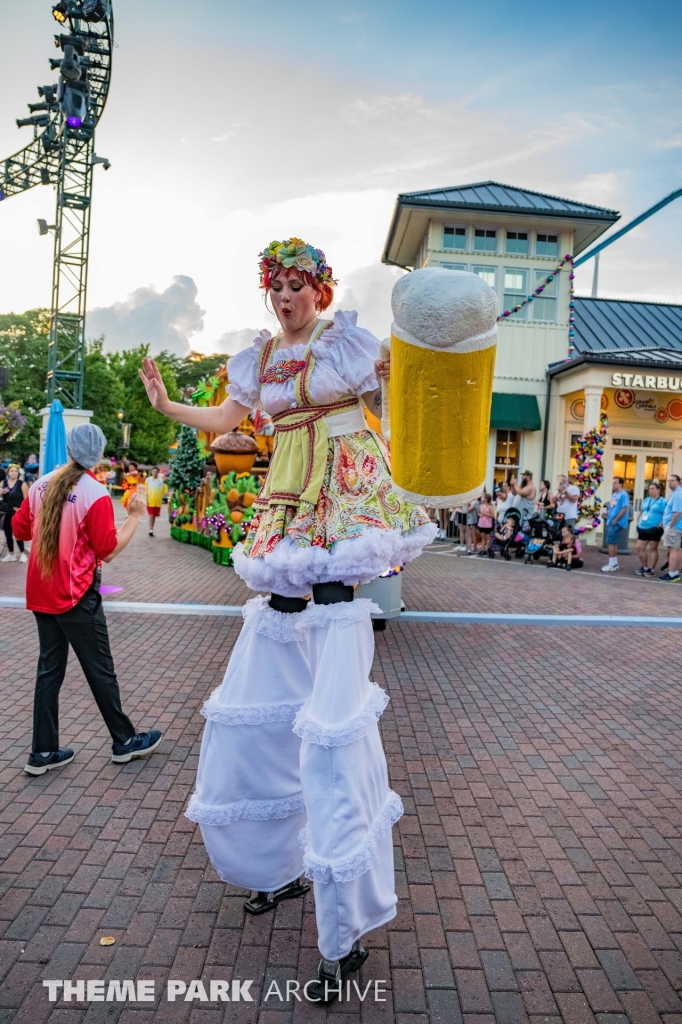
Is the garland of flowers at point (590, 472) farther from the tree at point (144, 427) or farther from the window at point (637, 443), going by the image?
the tree at point (144, 427)

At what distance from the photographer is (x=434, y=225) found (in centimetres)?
1916

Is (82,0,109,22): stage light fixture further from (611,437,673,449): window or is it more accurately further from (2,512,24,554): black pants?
(611,437,673,449): window

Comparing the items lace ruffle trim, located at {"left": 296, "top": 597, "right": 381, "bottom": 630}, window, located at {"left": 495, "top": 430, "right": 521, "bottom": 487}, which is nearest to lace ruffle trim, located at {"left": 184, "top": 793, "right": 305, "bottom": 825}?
lace ruffle trim, located at {"left": 296, "top": 597, "right": 381, "bottom": 630}

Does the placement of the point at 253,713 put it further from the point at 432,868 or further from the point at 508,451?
the point at 508,451

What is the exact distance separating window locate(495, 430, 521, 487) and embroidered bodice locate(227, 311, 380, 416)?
1775 cm

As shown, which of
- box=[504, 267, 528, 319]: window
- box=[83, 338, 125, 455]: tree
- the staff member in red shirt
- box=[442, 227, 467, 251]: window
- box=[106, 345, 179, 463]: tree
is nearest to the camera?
the staff member in red shirt

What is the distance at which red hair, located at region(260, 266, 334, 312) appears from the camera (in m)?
2.43

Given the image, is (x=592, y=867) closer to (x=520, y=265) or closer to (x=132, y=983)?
(x=132, y=983)

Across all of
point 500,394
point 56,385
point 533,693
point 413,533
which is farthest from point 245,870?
point 56,385

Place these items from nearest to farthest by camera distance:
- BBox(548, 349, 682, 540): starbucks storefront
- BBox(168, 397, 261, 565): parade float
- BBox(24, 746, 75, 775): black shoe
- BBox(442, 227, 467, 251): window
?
BBox(24, 746, 75, 775): black shoe < BBox(168, 397, 261, 565): parade float < BBox(548, 349, 682, 540): starbucks storefront < BBox(442, 227, 467, 251): window

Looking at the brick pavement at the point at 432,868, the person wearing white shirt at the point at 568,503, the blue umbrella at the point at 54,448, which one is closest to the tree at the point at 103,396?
the person wearing white shirt at the point at 568,503

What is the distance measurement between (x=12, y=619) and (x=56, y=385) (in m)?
19.0

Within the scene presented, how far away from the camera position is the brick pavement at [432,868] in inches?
82.4

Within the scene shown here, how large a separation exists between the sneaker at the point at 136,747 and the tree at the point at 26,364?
35758mm
